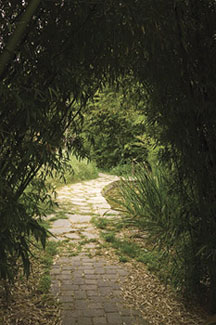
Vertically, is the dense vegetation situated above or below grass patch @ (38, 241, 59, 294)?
above

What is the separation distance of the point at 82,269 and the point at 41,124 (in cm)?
200

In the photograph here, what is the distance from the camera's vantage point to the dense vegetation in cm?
169

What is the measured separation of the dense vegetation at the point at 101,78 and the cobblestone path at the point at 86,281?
0.68 meters

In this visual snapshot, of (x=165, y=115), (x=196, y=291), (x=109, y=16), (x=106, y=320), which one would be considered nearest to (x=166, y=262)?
(x=196, y=291)

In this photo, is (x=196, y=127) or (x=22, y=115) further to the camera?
(x=196, y=127)

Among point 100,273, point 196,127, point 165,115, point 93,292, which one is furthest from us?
point 100,273

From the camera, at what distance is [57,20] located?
1949 millimetres

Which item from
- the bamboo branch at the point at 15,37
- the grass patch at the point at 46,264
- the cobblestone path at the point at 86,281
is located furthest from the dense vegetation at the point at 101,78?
the grass patch at the point at 46,264

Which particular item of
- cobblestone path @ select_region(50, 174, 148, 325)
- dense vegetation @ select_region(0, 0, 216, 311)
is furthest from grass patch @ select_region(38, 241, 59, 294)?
dense vegetation @ select_region(0, 0, 216, 311)

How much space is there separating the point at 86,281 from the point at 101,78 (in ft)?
6.13

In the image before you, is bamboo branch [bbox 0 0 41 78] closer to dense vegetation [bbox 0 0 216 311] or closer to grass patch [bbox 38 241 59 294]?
dense vegetation [bbox 0 0 216 311]

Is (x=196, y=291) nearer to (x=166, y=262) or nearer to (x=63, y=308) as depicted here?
(x=166, y=262)

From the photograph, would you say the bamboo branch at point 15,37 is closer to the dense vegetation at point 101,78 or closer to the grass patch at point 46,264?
the dense vegetation at point 101,78

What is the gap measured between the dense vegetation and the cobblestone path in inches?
26.6
